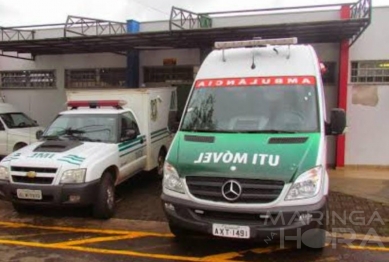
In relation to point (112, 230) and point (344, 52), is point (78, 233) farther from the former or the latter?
point (344, 52)

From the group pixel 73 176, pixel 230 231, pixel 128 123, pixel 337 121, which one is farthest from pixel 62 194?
pixel 337 121

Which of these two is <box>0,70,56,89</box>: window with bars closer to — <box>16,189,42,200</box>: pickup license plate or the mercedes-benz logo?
<box>16,189,42,200</box>: pickup license plate

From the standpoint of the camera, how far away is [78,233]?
6773 millimetres

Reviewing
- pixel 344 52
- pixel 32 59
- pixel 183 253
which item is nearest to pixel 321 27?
pixel 344 52

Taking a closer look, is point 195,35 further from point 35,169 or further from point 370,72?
point 35,169

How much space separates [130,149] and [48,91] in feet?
27.4

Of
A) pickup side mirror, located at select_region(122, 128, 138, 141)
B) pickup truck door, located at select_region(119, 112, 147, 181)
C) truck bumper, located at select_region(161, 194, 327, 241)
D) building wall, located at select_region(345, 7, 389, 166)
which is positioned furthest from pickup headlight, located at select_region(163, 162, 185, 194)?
building wall, located at select_region(345, 7, 389, 166)

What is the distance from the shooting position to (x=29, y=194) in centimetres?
694

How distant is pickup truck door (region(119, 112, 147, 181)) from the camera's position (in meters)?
8.26

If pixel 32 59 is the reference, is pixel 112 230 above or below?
below

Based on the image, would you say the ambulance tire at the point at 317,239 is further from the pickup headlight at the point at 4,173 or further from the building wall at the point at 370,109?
the building wall at the point at 370,109

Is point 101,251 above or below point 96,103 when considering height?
below

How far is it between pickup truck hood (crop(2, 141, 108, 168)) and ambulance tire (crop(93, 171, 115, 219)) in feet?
1.58

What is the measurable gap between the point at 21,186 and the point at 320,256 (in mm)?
4451
